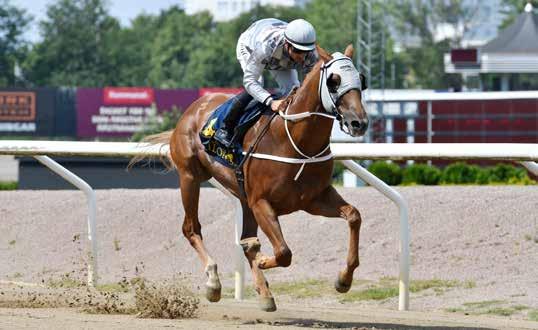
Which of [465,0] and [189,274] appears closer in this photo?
[189,274]

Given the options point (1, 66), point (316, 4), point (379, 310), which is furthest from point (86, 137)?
point (379, 310)

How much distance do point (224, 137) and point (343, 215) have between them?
41.0 inches

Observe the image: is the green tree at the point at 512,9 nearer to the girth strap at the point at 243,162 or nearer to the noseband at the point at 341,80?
the girth strap at the point at 243,162

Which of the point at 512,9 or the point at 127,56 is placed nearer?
the point at 127,56

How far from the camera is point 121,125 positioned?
53.4 metres

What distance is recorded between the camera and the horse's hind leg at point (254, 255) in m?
7.84

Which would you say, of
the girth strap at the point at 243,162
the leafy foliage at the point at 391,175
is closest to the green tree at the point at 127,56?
the leafy foliage at the point at 391,175

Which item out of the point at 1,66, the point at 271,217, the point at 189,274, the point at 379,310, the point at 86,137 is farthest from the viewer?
the point at 1,66

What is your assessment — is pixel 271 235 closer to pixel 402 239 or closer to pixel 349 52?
pixel 349 52

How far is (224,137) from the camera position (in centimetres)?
837

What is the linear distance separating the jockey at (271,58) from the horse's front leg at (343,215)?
597 millimetres

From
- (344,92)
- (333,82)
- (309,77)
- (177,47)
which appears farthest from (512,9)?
(344,92)

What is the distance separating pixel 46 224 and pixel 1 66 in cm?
5856

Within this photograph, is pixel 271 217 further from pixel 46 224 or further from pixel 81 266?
pixel 46 224
